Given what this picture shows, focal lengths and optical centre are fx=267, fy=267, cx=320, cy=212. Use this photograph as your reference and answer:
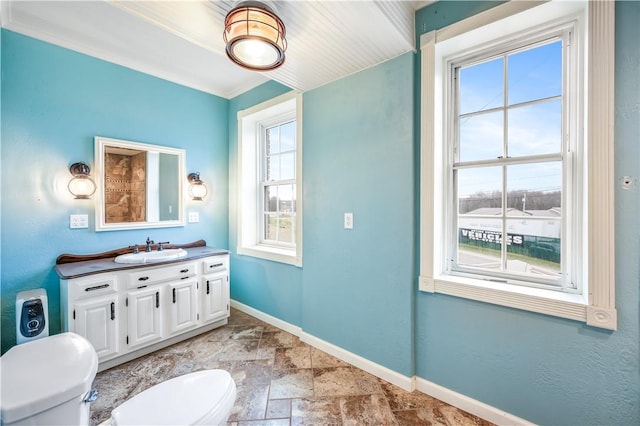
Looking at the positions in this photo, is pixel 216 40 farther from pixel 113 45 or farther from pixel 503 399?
pixel 503 399

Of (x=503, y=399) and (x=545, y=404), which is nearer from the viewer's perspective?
(x=545, y=404)

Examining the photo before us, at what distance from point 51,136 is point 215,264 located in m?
1.73

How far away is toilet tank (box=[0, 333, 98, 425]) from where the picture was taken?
40.8 inches

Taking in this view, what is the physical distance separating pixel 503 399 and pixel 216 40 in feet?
9.25

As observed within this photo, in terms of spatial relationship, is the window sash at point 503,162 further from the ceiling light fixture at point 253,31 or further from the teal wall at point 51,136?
the teal wall at point 51,136

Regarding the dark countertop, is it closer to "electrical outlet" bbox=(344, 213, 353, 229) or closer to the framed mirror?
the framed mirror

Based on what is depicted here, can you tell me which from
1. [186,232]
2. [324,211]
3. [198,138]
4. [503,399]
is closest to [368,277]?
[324,211]

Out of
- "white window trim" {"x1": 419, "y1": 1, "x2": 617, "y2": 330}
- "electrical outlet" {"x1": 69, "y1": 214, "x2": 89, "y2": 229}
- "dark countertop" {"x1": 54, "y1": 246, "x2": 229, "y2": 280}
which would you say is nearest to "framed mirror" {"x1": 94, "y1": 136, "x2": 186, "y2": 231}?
"electrical outlet" {"x1": 69, "y1": 214, "x2": 89, "y2": 229}

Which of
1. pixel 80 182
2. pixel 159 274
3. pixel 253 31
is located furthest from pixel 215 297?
pixel 253 31

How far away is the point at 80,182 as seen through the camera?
7.60 ft

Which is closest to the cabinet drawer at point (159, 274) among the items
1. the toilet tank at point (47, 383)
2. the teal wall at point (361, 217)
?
the toilet tank at point (47, 383)

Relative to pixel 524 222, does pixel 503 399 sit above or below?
below

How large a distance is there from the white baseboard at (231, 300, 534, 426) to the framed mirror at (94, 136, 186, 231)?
75.5 inches

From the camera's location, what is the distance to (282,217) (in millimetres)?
3139
